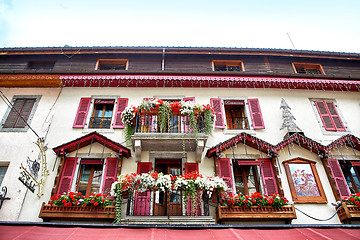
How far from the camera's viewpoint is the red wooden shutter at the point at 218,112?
989 cm

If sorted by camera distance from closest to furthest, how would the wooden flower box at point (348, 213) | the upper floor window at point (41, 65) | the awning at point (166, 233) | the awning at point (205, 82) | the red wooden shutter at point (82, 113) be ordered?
the awning at point (166, 233) < the wooden flower box at point (348, 213) < the red wooden shutter at point (82, 113) < the awning at point (205, 82) < the upper floor window at point (41, 65)

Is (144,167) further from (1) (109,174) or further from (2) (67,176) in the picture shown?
(2) (67,176)

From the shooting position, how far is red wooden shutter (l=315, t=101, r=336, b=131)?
10.0 metres

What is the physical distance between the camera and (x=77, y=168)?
28.4 ft

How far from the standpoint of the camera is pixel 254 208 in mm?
7473

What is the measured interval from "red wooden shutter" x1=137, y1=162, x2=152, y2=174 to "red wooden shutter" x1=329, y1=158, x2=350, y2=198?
21.1 ft

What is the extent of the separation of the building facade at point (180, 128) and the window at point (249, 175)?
36mm

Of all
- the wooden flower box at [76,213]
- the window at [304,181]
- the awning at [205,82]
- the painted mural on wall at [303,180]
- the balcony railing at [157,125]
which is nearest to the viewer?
the wooden flower box at [76,213]

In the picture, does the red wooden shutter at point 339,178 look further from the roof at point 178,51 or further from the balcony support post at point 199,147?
the roof at point 178,51

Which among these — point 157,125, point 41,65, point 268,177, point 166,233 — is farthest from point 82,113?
point 268,177

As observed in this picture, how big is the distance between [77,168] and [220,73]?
700 centimetres

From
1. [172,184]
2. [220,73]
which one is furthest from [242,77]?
[172,184]

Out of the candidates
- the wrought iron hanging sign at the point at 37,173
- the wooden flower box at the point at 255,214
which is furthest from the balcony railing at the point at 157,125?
the wrought iron hanging sign at the point at 37,173

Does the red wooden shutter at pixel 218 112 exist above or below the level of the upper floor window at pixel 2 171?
above
